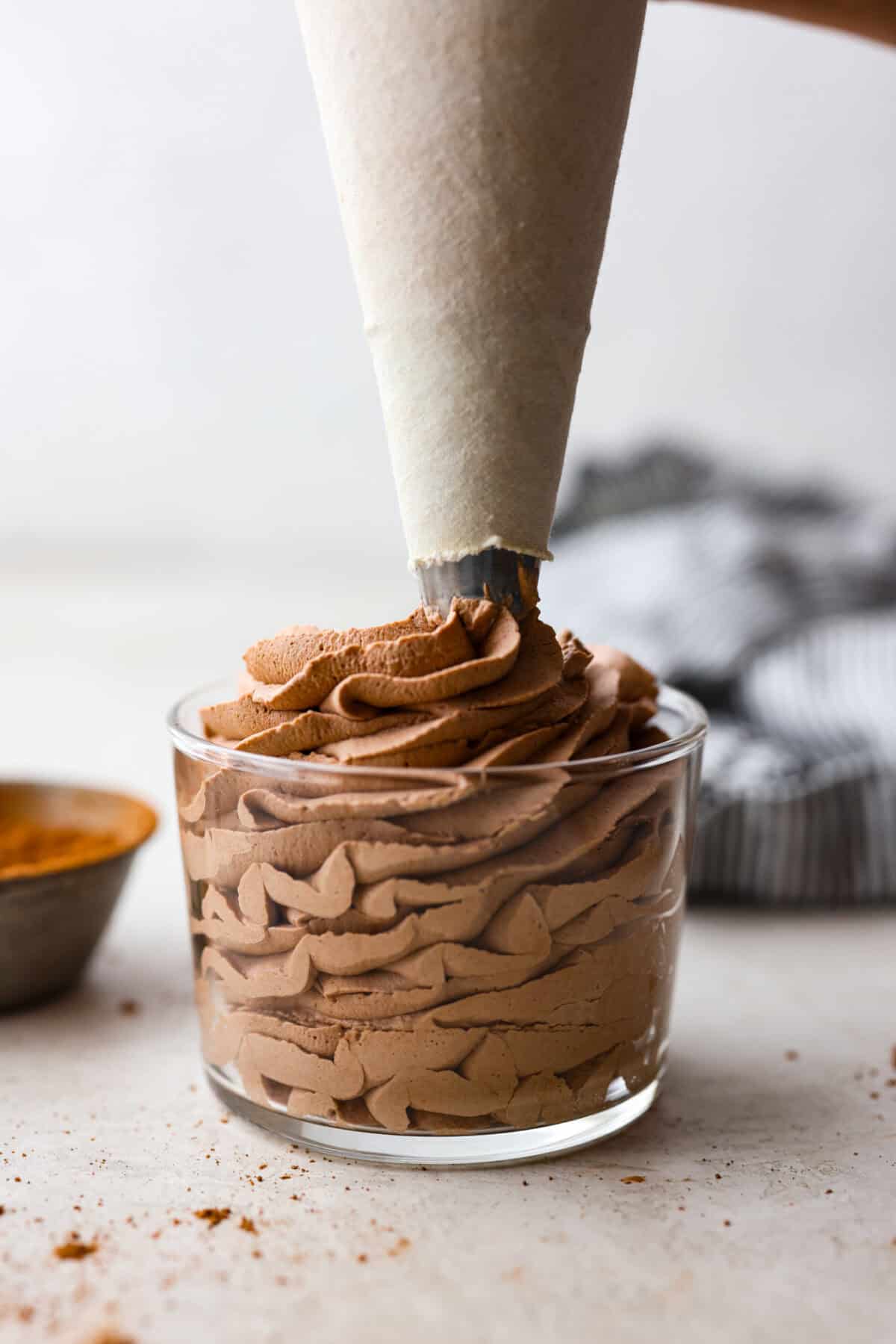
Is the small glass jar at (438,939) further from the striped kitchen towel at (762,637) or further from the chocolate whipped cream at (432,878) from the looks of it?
the striped kitchen towel at (762,637)

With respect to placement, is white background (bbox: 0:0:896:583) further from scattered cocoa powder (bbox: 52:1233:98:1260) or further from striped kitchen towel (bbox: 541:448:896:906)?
scattered cocoa powder (bbox: 52:1233:98:1260)

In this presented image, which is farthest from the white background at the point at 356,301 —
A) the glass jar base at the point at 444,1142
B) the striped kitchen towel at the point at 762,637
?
the glass jar base at the point at 444,1142

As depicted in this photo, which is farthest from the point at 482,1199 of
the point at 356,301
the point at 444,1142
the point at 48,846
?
the point at 356,301

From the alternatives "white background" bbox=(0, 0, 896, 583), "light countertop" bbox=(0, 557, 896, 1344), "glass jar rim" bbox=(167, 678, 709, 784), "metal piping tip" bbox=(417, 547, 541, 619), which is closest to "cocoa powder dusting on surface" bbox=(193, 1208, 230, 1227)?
"light countertop" bbox=(0, 557, 896, 1344)

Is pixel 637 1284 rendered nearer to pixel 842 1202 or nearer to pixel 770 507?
pixel 842 1202

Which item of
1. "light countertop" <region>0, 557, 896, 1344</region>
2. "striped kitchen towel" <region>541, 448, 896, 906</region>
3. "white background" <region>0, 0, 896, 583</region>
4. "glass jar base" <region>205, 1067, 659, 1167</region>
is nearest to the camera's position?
"light countertop" <region>0, 557, 896, 1344</region>

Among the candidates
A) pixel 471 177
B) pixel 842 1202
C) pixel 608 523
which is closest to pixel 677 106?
pixel 608 523
